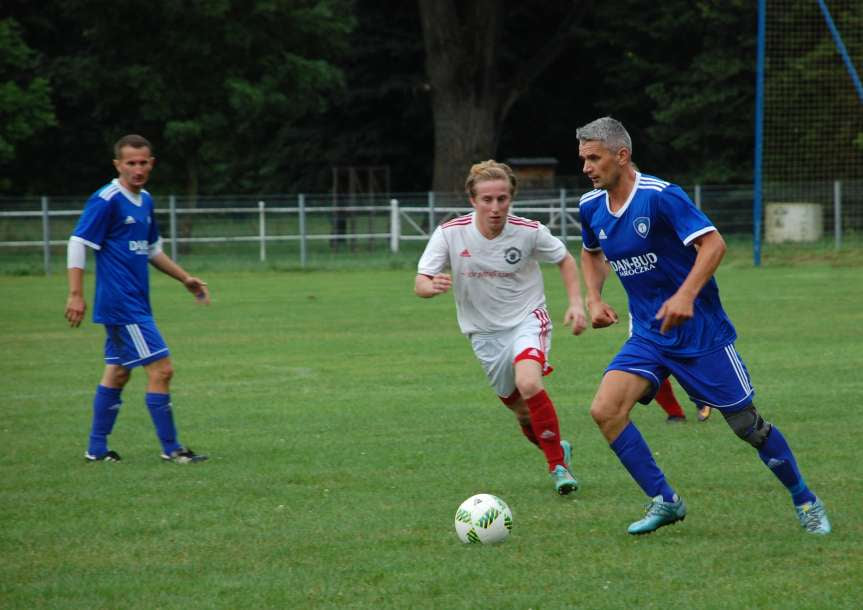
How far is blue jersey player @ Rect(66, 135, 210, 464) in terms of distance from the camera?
8094 millimetres

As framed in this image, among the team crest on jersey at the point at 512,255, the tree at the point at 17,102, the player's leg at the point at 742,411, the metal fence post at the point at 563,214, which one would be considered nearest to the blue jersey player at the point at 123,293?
the team crest on jersey at the point at 512,255

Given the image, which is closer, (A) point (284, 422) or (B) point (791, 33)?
(A) point (284, 422)

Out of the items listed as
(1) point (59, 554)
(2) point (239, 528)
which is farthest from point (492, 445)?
(1) point (59, 554)

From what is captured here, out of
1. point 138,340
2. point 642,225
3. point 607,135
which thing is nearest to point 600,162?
point 607,135

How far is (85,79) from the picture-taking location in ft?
122

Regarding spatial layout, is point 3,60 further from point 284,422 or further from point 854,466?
point 854,466

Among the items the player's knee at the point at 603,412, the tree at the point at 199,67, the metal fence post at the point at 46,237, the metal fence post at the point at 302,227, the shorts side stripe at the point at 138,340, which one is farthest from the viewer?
the tree at the point at 199,67

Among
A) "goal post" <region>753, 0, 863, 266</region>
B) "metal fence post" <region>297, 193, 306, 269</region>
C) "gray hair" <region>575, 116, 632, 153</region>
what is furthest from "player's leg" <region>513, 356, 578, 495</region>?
"metal fence post" <region>297, 193, 306, 269</region>

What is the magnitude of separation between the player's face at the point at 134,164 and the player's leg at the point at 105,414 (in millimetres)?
1189

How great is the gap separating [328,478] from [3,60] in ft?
105

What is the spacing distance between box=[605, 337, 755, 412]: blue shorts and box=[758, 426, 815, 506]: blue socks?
0.21 metres

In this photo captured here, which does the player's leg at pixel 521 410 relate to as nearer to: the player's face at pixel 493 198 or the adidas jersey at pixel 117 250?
the player's face at pixel 493 198

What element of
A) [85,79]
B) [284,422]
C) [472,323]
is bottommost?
[284,422]

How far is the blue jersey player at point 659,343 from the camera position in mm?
5773
